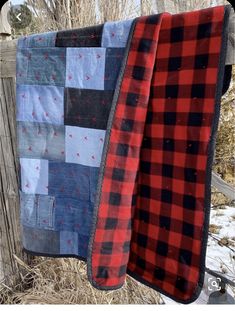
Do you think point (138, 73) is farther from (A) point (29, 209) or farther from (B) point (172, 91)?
(A) point (29, 209)

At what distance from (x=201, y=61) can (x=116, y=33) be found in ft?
0.85

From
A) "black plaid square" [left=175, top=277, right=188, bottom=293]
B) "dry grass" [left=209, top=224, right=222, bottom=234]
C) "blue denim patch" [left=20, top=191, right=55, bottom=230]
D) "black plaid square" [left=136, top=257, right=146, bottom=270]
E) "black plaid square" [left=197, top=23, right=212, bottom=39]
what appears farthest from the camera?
"dry grass" [left=209, top=224, right=222, bottom=234]

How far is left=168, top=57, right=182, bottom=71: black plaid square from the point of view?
0.89 m

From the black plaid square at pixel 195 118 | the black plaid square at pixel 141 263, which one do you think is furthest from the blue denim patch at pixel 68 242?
the black plaid square at pixel 195 118

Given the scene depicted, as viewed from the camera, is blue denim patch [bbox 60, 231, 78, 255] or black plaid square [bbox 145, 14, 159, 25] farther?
blue denim patch [bbox 60, 231, 78, 255]

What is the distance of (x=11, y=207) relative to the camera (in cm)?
147

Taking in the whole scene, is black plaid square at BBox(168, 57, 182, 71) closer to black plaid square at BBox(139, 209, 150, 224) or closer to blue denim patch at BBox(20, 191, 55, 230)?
black plaid square at BBox(139, 209, 150, 224)

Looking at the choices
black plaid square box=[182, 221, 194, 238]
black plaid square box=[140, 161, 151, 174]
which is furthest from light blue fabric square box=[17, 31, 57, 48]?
black plaid square box=[182, 221, 194, 238]

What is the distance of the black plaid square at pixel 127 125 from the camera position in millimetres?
919

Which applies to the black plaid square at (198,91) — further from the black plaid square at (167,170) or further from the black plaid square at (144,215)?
the black plaid square at (144,215)

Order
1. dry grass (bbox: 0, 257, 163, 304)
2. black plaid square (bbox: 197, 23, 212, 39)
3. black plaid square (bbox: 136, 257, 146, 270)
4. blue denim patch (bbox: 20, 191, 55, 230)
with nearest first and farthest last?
black plaid square (bbox: 197, 23, 212, 39) < black plaid square (bbox: 136, 257, 146, 270) < blue denim patch (bbox: 20, 191, 55, 230) < dry grass (bbox: 0, 257, 163, 304)

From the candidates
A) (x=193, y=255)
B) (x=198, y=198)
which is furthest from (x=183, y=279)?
(x=198, y=198)

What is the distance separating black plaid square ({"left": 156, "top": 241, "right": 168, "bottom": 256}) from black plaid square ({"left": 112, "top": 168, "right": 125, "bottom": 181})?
0.23 metres

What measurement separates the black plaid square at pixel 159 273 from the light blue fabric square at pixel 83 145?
0.36 metres
